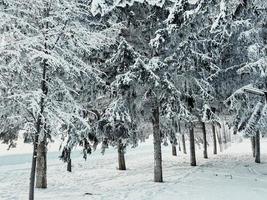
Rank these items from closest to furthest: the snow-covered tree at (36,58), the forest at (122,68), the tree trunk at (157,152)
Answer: the snow-covered tree at (36,58), the forest at (122,68), the tree trunk at (157,152)

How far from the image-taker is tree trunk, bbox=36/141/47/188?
15031 mm

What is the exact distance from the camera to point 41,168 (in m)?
15.2

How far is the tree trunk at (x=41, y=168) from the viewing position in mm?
15031

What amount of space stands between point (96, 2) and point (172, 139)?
1048cm

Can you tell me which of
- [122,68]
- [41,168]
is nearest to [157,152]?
[122,68]

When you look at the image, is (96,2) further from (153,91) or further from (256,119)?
(256,119)

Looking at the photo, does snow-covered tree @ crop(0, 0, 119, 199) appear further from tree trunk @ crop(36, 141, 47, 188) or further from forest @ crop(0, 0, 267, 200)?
tree trunk @ crop(36, 141, 47, 188)

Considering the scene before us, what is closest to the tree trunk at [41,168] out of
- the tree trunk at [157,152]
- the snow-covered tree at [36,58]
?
the snow-covered tree at [36,58]

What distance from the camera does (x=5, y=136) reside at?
1681cm

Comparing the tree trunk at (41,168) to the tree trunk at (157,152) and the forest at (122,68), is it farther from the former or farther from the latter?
the tree trunk at (157,152)

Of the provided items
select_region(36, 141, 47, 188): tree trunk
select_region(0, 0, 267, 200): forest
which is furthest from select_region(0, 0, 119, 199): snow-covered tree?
Answer: select_region(36, 141, 47, 188): tree trunk

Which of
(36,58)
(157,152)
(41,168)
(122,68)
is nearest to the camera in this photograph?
(36,58)

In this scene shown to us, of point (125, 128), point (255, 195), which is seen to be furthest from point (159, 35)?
point (255, 195)

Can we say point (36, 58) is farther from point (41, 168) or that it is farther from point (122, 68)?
point (41, 168)
